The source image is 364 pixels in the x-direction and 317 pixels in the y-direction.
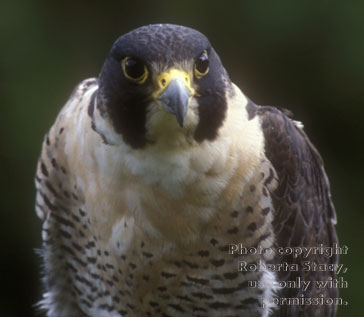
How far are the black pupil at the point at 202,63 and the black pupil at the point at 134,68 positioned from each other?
19 cm

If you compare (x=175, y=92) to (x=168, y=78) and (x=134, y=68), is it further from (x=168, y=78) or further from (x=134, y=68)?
(x=134, y=68)

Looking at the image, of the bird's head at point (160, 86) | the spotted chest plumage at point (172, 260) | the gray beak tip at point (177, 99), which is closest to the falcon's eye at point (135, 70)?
the bird's head at point (160, 86)

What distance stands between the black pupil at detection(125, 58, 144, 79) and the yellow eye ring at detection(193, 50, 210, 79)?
0.18m

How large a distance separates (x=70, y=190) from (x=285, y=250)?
87 cm

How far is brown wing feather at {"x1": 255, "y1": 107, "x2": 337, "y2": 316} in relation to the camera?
286cm

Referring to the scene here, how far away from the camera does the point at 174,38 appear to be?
8.08 ft

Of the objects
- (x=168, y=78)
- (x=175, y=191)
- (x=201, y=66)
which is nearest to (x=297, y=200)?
(x=175, y=191)

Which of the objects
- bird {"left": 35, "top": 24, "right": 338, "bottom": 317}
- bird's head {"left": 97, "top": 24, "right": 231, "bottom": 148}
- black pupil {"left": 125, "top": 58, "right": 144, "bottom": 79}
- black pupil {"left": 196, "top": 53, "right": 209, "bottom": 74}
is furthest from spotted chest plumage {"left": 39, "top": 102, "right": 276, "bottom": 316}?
black pupil {"left": 125, "top": 58, "right": 144, "bottom": 79}

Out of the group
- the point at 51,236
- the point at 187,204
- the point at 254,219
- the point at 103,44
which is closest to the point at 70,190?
the point at 51,236

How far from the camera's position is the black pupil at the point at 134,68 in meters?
2.45

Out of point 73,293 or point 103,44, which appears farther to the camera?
point 103,44

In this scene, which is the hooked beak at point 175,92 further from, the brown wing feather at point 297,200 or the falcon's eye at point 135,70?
the brown wing feather at point 297,200

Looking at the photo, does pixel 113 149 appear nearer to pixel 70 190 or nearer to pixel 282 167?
pixel 70 190

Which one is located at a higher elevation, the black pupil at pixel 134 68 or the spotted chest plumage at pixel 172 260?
the black pupil at pixel 134 68
